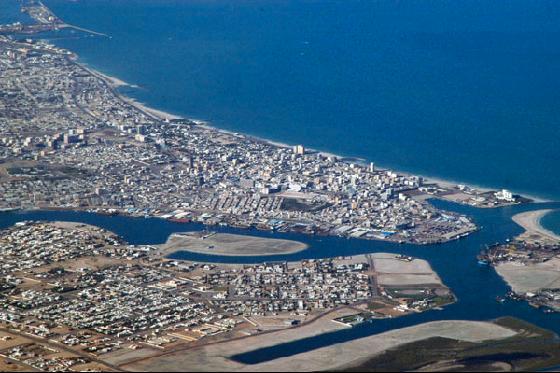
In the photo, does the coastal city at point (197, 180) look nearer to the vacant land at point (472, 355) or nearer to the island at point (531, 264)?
the island at point (531, 264)

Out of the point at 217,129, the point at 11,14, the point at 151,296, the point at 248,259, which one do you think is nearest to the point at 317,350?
the point at 151,296

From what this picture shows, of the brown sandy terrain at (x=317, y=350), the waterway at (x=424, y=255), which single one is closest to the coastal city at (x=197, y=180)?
the waterway at (x=424, y=255)

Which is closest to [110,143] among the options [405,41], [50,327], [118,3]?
[50,327]

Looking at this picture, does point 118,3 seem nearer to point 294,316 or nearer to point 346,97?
point 346,97

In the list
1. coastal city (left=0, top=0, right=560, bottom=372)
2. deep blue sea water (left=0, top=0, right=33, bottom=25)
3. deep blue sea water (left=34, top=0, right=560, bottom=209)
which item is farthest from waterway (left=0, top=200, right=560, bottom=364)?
deep blue sea water (left=0, top=0, right=33, bottom=25)

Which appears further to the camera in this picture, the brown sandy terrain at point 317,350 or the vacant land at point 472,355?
the vacant land at point 472,355

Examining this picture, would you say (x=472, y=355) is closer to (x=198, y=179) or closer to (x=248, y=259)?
(x=248, y=259)
